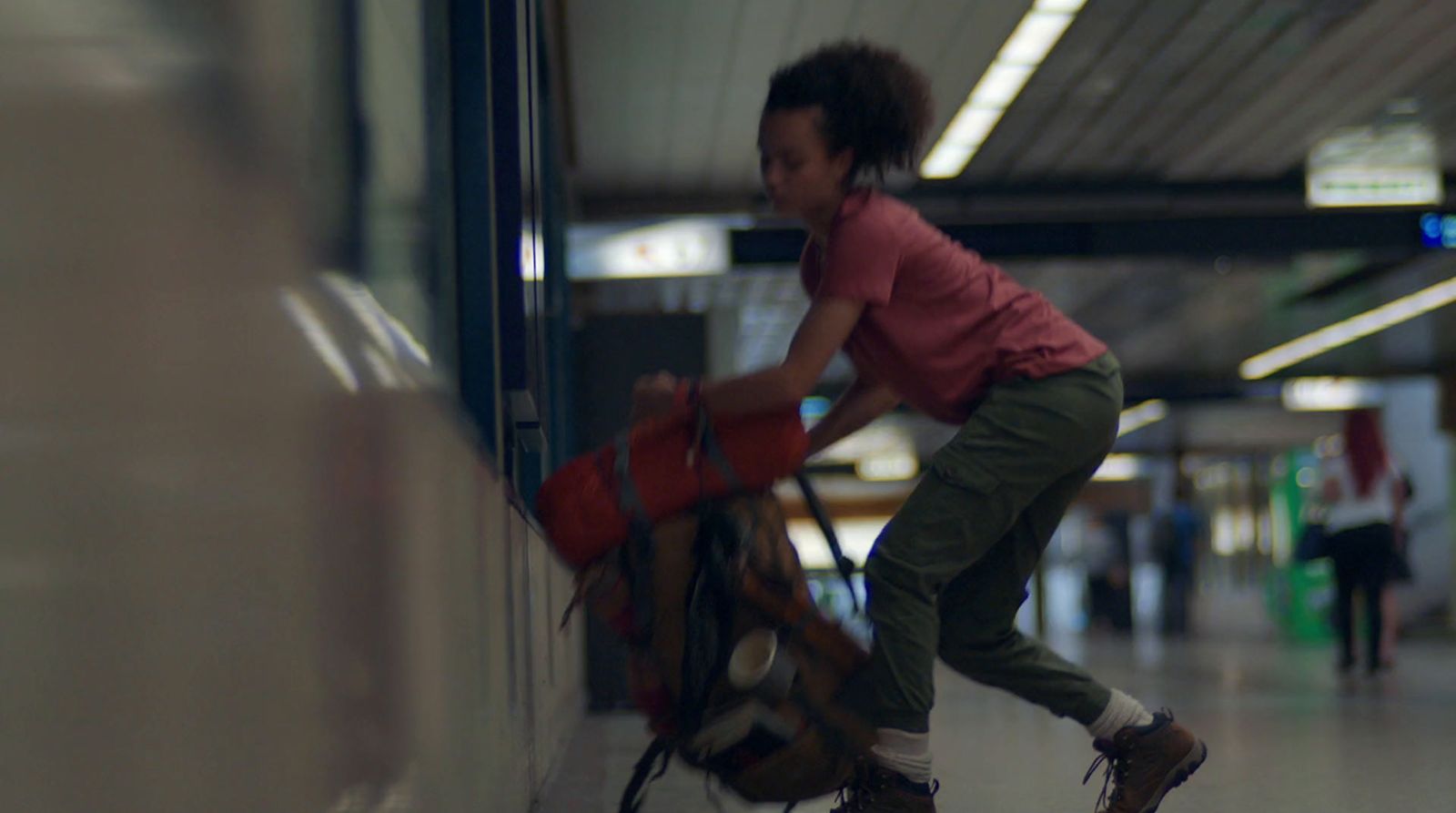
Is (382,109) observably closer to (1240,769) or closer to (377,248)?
(377,248)

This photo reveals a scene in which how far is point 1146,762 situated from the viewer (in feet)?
8.79

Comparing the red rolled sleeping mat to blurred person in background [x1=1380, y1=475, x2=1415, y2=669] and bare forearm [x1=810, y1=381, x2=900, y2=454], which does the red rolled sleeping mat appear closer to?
bare forearm [x1=810, y1=381, x2=900, y2=454]

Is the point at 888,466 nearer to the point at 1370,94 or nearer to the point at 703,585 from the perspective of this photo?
the point at 1370,94

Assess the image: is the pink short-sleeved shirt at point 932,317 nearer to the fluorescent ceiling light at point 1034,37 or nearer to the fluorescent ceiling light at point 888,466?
the fluorescent ceiling light at point 1034,37

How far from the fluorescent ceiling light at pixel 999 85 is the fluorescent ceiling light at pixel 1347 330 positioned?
583cm

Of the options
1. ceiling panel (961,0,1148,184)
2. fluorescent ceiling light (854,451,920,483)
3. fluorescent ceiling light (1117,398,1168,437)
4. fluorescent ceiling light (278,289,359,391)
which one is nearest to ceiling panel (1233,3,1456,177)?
ceiling panel (961,0,1148,184)

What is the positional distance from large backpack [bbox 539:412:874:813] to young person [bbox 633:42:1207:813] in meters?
0.09

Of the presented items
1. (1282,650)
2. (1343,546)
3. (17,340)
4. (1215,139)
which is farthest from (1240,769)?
(1282,650)

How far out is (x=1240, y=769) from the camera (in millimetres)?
4152

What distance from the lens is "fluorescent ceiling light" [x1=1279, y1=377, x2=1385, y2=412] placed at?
20.4m

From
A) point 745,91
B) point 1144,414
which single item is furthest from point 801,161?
point 1144,414

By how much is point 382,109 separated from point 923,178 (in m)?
8.66

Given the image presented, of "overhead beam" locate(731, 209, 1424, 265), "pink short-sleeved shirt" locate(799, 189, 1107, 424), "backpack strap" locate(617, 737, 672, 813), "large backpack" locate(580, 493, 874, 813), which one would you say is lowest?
"backpack strap" locate(617, 737, 672, 813)

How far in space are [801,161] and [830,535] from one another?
569 millimetres
